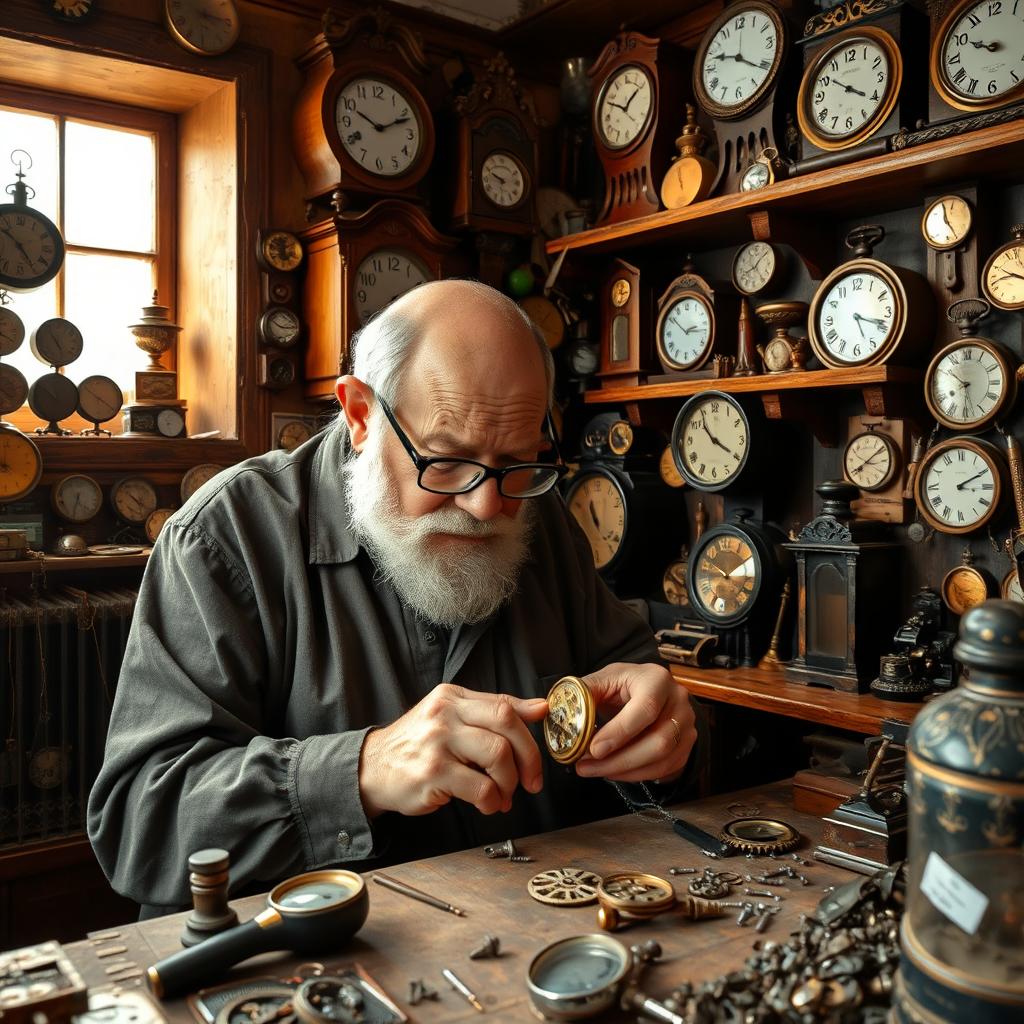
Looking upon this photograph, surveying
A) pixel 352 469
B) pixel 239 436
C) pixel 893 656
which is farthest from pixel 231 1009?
pixel 239 436

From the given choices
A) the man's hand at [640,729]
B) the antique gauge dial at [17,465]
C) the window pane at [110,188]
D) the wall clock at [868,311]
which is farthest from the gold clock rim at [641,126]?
the man's hand at [640,729]

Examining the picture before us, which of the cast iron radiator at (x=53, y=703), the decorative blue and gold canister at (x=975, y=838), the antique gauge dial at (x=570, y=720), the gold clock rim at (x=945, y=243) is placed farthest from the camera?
the cast iron radiator at (x=53, y=703)

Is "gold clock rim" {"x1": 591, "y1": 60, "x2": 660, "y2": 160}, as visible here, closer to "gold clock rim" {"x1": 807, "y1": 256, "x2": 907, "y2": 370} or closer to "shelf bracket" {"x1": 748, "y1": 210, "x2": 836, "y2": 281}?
"shelf bracket" {"x1": 748, "y1": 210, "x2": 836, "y2": 281}

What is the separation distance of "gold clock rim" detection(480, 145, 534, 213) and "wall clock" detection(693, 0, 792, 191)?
0.90m

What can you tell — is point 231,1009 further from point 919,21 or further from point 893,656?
point 919,21

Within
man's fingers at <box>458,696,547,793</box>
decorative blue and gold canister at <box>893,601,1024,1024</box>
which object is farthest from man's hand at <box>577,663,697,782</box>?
decorative blue and gold canister at <box>893,601,1024,1024</box>

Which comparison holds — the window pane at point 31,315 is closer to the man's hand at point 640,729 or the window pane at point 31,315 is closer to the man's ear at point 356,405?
the man's ear at point 356,405

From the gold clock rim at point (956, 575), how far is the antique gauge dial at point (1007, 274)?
2.78 feet

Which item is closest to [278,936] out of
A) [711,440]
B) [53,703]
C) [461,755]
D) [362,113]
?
[461,755]

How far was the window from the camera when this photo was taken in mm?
4160

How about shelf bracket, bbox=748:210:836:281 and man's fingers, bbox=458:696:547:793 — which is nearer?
man's fingers, bbox=458:696:547:793

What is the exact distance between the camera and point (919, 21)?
341cm

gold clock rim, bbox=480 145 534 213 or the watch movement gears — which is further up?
gold clock rim, bbox=480 145 534 213

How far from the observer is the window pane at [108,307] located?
4316 mm
